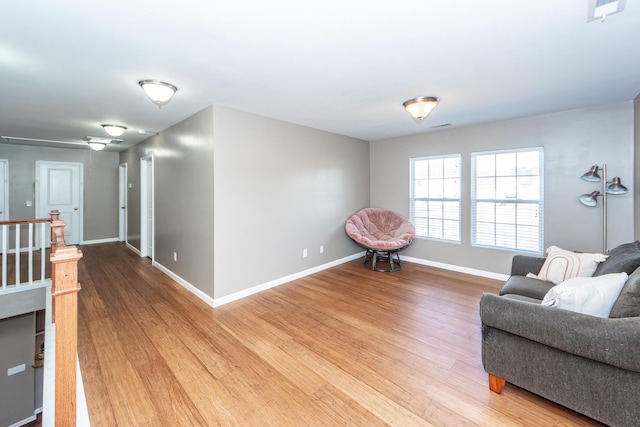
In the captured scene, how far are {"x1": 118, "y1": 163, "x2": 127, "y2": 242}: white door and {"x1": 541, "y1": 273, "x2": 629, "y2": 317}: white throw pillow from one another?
8209mm

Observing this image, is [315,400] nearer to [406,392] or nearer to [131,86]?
[406,392]

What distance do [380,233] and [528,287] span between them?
9.50ft

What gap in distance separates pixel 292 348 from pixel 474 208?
3.65 meters

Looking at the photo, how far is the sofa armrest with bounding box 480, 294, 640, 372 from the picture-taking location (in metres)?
1.38

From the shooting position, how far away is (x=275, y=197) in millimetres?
3955

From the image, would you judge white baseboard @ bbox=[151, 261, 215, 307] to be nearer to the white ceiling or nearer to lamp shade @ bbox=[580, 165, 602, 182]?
the white ceiling

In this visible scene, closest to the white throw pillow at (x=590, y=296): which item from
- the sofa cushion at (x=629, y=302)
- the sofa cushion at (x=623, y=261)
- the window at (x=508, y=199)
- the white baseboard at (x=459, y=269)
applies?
the sofa cushion at (x=629, y=302)

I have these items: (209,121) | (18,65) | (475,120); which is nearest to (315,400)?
(209,121)

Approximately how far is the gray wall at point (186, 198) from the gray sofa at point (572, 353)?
2945 mm

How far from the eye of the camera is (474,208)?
14.6ft

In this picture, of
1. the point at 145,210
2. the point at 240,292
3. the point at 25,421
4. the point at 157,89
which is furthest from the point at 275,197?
the point at 25,421

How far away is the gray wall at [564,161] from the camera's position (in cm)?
330

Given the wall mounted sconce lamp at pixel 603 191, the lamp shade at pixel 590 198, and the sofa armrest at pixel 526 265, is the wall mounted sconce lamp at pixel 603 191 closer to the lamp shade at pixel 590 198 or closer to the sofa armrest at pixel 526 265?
the lamp shade at pixel 590 198

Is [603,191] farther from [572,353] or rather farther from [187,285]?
[187,285]
